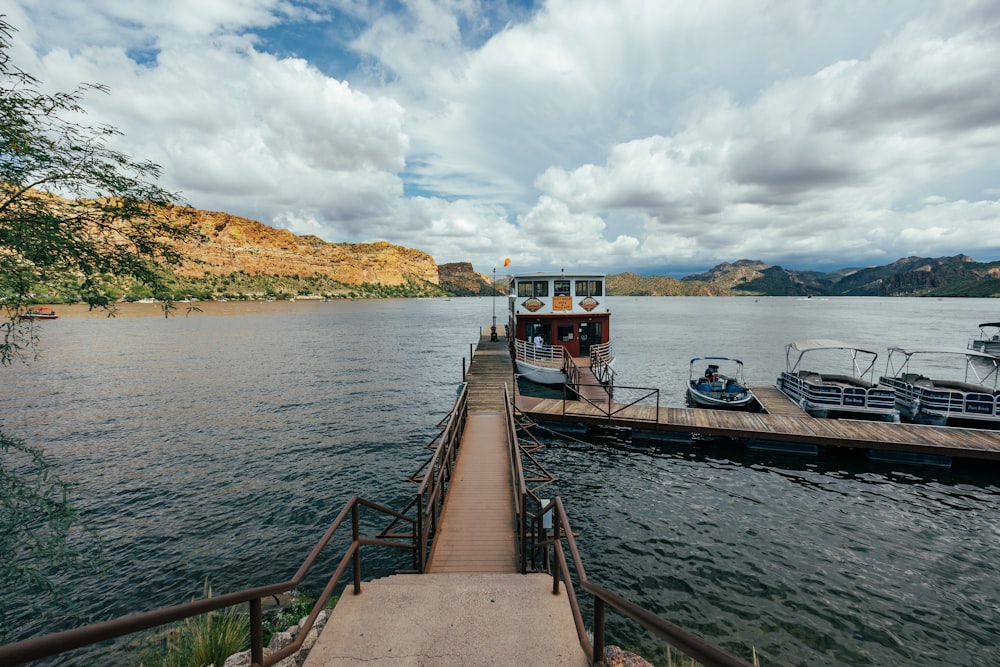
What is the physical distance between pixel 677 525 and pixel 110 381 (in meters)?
43.4

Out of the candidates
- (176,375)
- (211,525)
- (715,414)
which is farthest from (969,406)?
(176,375)

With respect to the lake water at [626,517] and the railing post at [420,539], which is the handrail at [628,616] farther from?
the lake water at [626,517]

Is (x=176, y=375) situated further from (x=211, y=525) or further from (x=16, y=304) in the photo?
(x=16, y=304)

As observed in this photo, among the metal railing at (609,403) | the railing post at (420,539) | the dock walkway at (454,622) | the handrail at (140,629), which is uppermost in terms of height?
→ the handrail at (140,629)

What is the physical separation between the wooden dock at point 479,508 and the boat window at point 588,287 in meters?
13.3

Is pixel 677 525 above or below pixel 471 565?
below

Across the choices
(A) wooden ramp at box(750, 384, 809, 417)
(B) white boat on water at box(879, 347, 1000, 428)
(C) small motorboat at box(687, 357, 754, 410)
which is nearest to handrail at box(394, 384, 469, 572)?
(C) small motorboat at box(687, 357, 754, 410)

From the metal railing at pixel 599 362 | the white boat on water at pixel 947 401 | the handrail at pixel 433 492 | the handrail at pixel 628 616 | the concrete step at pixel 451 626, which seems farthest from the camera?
the metal railing at pixel 599 362

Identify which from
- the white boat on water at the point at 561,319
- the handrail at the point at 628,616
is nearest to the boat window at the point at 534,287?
the white boat on water at the point at 561,319

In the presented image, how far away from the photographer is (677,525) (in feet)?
44.3

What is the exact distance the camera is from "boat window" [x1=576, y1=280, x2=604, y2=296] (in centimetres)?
2945

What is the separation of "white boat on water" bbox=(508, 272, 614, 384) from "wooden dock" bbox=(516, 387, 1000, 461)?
6.37m

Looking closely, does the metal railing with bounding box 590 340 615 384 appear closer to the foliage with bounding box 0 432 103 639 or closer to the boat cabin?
the boat cabin

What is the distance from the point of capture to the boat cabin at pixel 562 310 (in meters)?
29.1
